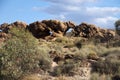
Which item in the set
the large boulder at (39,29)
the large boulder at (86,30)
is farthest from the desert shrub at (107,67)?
the large boulder at (39,29)

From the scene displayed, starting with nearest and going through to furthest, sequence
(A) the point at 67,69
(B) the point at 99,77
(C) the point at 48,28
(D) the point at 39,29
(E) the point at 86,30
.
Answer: (B) the point at 99,77 → (A) the point at 67,69 → (C) the point at 48,28 → (D) the point at 39,29 → (E) the point at 86,30

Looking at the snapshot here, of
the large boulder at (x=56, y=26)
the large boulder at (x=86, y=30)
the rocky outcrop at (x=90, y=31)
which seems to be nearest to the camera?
the rocky outcrop at (x=90, y=31)

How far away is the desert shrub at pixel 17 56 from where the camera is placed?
20484mm

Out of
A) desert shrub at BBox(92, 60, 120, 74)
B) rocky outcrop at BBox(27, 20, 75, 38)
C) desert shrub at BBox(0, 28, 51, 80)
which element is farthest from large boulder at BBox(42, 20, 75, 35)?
desert shrub at BBox(0, 28, 51, 80)

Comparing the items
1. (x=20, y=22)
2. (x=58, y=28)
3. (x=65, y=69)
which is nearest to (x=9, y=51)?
(x=65, y=69)

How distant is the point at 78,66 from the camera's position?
26562 millimetres

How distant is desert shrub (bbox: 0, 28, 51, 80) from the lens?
67.2 feet

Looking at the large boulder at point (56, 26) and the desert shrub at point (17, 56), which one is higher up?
the large boulder at point (56, 26)

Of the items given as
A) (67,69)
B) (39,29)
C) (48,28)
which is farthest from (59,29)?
Answer: (67,69)

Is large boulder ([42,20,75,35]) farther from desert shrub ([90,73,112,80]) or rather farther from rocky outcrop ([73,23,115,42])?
desert shrub ([90,73,112,80])

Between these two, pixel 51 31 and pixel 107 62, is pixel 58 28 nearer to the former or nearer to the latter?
pixel 51 31

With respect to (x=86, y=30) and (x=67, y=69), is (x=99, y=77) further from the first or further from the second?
(x=86, y=30)

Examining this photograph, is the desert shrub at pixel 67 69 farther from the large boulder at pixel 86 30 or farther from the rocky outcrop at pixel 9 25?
the rocky outcrop at pixel 9 25

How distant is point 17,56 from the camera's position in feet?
69.7
